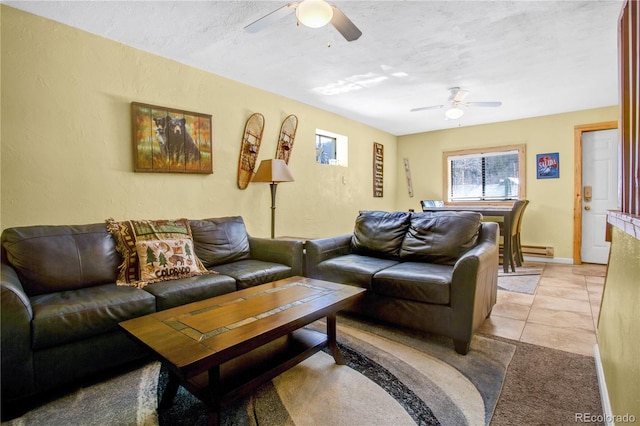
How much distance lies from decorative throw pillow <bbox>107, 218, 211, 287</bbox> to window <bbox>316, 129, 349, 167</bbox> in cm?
255

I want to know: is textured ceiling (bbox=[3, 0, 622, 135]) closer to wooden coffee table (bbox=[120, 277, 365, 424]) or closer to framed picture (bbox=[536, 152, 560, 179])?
framed picture (bbox=[536, 152, 560, 179])

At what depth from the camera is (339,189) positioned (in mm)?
4883

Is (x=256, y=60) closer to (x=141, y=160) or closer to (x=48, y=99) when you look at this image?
(x=141, y=160)

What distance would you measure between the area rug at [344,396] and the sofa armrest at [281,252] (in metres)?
0.96

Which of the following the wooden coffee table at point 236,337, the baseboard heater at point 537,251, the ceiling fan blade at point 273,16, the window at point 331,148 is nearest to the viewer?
the wooden coffee table at point 236,337

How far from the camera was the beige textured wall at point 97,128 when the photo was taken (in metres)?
2.15

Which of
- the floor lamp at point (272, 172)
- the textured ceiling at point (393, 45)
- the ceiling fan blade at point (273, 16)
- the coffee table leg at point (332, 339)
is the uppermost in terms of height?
the textured ceiling at point (393, 45)

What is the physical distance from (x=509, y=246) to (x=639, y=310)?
3.48 metres

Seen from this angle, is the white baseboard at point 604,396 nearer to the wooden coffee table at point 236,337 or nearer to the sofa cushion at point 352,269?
the wooden coffee table at point 236,337

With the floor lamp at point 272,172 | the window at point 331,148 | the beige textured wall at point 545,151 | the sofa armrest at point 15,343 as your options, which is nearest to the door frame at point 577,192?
the beige textured wall at point 545,151

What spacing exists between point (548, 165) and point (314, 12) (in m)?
4.80

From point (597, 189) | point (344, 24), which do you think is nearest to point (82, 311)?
point (344, 24)

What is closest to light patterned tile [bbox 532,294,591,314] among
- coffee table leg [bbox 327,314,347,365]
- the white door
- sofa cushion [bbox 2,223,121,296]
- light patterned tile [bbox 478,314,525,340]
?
light patterned tile [bbox 478,314,525,340]

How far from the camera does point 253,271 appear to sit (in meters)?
2.50
